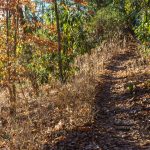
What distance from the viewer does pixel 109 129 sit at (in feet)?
22.0

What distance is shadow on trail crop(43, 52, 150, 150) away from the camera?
233 inches

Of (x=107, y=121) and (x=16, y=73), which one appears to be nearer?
(x=107, y=121)

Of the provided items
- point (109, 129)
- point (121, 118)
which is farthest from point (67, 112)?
point (121, 118)

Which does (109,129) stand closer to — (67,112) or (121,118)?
(121,118)

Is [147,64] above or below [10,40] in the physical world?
below

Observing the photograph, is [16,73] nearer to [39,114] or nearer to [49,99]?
[49,99]

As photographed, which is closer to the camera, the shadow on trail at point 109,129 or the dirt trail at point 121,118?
the shadow on trail at point 109,129

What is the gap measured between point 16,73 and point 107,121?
305 cm

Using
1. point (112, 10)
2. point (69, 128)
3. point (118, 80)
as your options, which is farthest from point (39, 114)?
point (112, 10)

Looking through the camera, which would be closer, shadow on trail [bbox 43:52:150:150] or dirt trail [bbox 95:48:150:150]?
shadow on trail [bbox 43:52:150:150]

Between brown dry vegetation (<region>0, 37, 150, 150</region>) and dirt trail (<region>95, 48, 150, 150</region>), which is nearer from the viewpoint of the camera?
brown dry vegetation (<region>0, 37, 150, 150</region>)

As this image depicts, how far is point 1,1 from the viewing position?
916 cm

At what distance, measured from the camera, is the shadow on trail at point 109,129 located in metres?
5.92

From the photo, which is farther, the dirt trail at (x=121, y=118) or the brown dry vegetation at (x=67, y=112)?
the dirt trail at (x=121, y=118)
